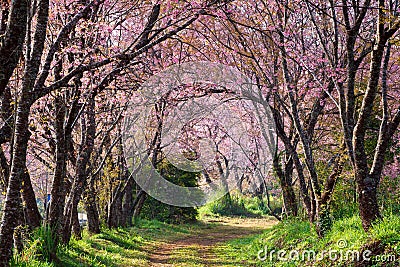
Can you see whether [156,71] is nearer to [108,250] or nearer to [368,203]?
[108,250]

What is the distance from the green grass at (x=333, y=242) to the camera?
512 centimetres

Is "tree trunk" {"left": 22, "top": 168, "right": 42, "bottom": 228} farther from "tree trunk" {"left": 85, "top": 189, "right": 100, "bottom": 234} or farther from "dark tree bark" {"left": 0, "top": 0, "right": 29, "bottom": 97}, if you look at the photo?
"tree trunk" {"left": 85, "top": 189, "right": 100, "bottom": 234}

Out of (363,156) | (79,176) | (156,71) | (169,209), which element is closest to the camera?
(363,156)

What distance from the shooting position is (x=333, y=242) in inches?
252

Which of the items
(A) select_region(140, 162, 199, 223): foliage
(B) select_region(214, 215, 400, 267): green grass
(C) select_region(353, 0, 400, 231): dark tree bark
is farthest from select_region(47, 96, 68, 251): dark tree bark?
(A) select_region(140, 162, 199, 223): foliage

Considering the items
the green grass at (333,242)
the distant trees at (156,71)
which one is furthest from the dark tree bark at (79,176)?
the green grass at (333,242)

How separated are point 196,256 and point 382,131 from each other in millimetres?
5968

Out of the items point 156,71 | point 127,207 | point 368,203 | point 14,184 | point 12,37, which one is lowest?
point 127,207

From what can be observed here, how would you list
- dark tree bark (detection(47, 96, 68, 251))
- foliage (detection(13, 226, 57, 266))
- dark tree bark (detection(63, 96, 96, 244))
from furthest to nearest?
dark tree bark (detection(63, 96, 96, 244)) < dark tree bark (detection(47, 96, 68, 251)) < foliage (detection(13, 226, 57, 266))

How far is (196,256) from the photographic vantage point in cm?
1056

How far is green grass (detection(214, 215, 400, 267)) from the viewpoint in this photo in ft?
16.8

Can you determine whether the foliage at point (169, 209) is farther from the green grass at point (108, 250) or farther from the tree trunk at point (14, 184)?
the tree trunk at point (14, 184)

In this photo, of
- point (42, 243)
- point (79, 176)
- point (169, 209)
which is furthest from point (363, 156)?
point (169, 209)

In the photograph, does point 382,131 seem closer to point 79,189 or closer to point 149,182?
point 79,189
